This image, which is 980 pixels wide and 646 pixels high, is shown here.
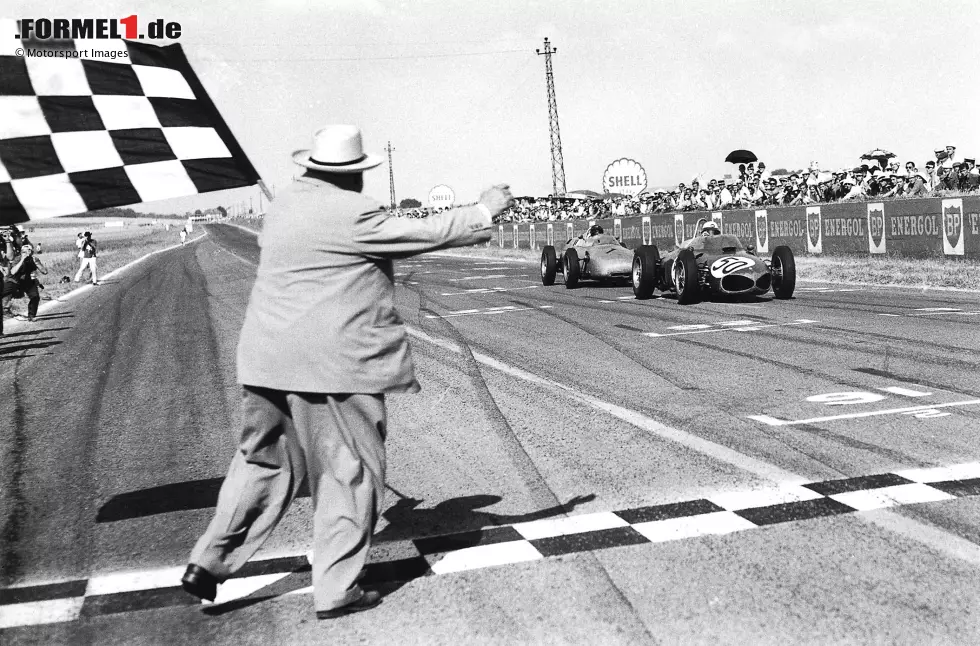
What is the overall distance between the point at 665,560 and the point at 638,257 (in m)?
13.1

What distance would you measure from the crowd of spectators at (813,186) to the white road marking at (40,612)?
62.1ft

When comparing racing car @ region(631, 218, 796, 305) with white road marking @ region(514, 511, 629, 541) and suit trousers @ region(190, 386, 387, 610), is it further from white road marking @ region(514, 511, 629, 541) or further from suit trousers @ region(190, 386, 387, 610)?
suit trousers @ region(190, 386, 387, 610)

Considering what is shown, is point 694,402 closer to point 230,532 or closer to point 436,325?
point 230,532

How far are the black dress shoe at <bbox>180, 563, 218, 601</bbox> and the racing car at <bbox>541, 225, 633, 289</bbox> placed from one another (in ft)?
53.7

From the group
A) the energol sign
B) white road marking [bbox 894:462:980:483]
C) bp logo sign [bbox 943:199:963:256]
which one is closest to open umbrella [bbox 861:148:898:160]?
bp logo sign [bbox 943:199:963:256]

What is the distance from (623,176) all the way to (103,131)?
138 feet

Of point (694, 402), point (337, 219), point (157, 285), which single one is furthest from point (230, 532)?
point (157, 285)

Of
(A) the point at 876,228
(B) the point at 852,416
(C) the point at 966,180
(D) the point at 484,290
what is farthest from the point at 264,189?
(C) the point at 966,180

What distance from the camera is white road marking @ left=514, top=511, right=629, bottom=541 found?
444 cm

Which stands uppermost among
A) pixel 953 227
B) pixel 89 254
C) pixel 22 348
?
pixel 89 254

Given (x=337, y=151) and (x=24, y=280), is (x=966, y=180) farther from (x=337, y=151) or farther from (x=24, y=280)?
(x=337, y=151)

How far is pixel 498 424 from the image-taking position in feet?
22.5

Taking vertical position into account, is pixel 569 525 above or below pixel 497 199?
below

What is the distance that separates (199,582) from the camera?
3.70 metres
